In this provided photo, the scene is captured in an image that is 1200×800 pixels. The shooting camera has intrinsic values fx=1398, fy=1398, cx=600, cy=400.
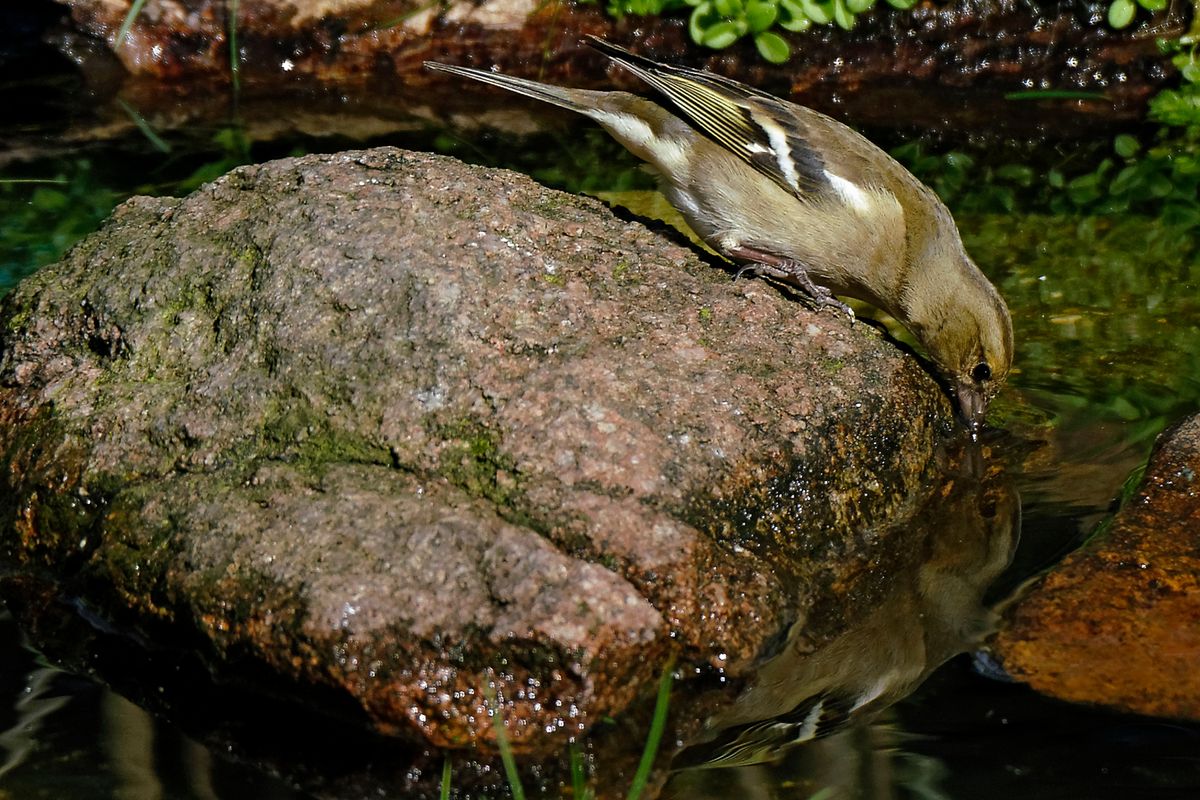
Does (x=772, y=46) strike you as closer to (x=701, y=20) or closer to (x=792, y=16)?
(x=792, y=16)

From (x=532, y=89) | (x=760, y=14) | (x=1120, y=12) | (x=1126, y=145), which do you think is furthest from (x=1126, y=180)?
(x=532, y=89)

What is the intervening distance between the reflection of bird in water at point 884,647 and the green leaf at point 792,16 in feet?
17.6

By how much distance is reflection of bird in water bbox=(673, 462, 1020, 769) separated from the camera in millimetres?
3465

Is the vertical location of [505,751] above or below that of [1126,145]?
above

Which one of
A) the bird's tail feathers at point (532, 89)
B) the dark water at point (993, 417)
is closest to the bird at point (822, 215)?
the bird's tail feathers at point (532, 89)

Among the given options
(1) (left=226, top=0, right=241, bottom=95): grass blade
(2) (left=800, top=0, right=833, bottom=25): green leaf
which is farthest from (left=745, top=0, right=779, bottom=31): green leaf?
(1) (left=226, top=0, right=241, bottom=95): grass blade

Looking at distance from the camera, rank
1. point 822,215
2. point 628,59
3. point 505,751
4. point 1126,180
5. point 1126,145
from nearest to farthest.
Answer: point 505,751 < point 822,215 < point 628,59 < point 1126,180 < point 1126,145

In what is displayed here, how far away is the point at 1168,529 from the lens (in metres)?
4.17

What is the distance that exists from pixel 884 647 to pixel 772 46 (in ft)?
19.9

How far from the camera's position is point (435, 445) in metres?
3.86

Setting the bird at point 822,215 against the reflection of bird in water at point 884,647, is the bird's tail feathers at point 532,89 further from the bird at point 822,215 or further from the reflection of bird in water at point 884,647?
the reflection of bird in water at point 884,647

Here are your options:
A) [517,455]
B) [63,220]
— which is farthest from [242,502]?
[63,220]

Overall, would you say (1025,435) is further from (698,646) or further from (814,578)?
(698,646)

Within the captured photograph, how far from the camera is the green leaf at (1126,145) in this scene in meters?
8.15
